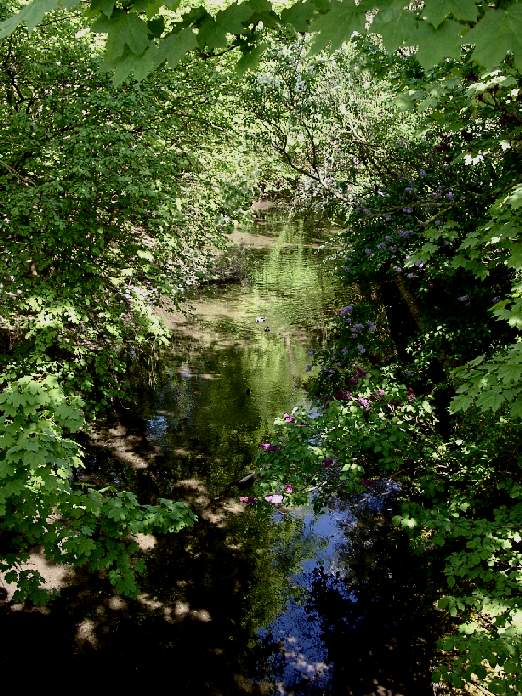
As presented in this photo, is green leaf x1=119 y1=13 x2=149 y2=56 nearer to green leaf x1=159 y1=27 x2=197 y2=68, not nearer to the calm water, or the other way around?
green leaf x1=159 y1=27 x2=197 y2=68

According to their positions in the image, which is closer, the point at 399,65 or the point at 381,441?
the point at 381,441

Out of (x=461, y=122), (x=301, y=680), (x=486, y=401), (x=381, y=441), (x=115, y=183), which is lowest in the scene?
(x=301, y=680)

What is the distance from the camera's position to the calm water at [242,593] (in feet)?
20.5

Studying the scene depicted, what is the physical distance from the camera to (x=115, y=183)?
7.12 meters

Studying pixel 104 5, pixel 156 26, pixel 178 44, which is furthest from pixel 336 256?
pixel 104 5

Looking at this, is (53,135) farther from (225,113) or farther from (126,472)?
(126,472)

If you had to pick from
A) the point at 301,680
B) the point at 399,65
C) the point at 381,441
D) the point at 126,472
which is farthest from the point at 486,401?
the point at 126,472

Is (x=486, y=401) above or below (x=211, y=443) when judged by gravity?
above

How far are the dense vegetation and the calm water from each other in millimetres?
680

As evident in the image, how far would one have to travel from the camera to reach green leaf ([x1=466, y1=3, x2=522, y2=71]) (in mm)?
1406

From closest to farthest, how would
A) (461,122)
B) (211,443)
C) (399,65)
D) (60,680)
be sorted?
1. (461,122)
2. (60,680)
3. (399,65)
4. (211,443)

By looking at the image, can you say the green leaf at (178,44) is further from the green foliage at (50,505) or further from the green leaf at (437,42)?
the green foliage at (50,505)

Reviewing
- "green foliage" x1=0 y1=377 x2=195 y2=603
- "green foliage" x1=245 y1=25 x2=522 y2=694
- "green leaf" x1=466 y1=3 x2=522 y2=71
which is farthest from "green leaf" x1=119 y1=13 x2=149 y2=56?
"green foliage" x1=0 y1=377 x2=195 y2=603

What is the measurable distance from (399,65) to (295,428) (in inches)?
188
